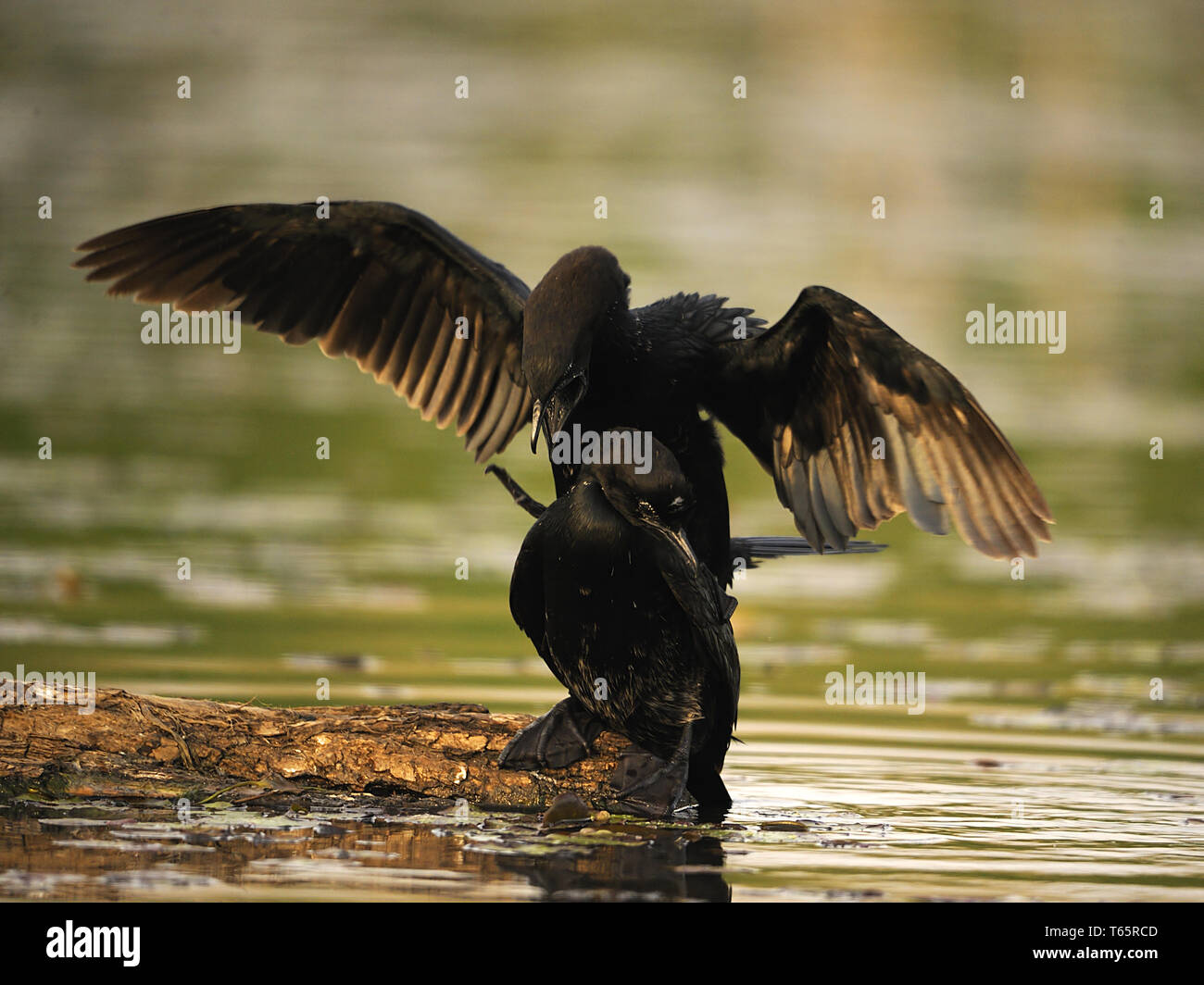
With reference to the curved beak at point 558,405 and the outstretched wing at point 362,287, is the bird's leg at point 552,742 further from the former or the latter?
the outstretched wing at point 362,287

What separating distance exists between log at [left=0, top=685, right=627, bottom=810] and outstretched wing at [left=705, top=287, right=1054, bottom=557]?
121 cm

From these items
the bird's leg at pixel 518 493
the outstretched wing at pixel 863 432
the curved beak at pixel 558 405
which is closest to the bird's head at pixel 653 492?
the curved beak at pixel 558 405

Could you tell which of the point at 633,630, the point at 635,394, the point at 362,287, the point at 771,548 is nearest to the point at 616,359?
the point at 635,394

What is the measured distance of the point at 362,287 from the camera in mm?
6359

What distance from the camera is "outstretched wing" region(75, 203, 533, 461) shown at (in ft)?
20.1

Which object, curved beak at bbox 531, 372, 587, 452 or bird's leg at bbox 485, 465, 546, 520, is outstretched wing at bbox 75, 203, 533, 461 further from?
curved beak at bbox 531, 372, 587, 452

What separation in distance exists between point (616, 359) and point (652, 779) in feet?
4.51

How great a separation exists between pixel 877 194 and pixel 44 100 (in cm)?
815

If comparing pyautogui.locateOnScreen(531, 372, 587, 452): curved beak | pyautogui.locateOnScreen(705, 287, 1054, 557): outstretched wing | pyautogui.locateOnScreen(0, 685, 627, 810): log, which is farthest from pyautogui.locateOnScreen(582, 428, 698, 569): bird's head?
pyautogui.locateOnScreen(0, 685, 627, 810): log

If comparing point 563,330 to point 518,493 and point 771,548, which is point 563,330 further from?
point 771,548

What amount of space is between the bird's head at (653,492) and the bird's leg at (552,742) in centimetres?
74

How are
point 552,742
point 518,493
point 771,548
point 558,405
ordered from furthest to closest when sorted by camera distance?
point 771,548 → point 518,493 → point 552,742 → point 558,405

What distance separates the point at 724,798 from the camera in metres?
5.65

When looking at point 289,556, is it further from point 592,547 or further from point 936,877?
point 936,877
